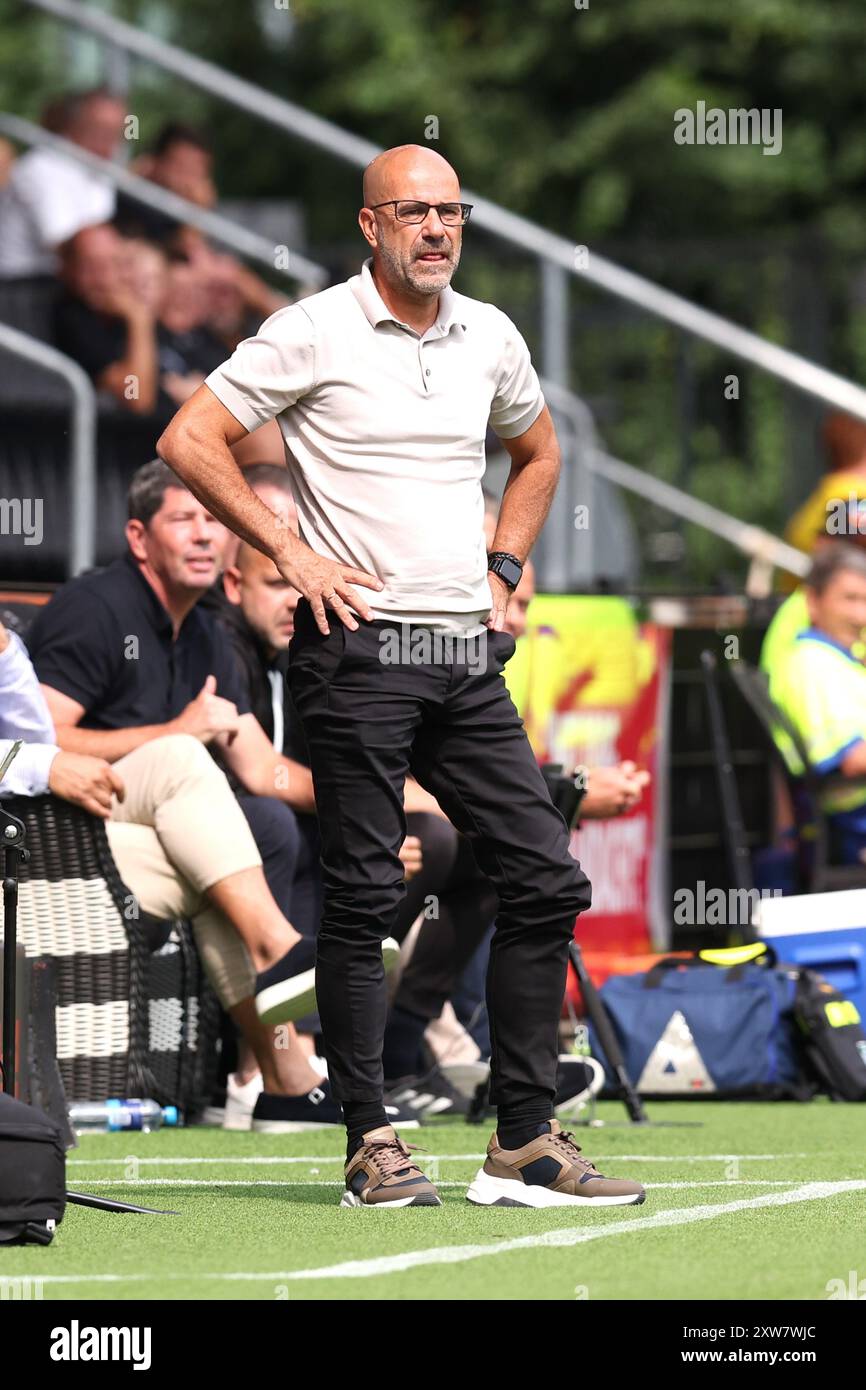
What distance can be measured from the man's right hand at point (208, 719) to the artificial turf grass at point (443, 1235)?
1.19 meters

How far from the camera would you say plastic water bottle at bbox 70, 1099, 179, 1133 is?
7672 millimetres

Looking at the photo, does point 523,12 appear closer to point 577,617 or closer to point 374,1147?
point 577,617

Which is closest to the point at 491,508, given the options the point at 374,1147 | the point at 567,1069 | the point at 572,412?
the point at 567,1069

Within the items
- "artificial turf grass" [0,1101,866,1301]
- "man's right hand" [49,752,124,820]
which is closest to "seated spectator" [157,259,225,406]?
"man's right hand" [49,752,124,820]

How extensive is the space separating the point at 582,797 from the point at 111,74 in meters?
9.30

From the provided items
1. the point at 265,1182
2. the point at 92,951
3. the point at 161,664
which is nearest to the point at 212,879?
the point at 92,951

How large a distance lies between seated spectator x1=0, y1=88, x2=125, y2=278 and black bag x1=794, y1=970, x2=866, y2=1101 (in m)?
6.75

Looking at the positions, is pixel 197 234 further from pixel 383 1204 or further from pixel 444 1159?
pixel 383 1204

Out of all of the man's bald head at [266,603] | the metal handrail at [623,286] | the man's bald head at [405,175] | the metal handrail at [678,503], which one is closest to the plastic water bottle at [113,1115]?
the man's bald head at [266,603]

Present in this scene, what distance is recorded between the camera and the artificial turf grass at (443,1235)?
14.7ft

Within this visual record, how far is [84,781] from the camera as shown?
7402 mm

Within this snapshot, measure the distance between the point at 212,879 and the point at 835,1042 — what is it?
229 centimetres

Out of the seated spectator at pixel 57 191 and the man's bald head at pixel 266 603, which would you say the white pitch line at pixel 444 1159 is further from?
the seated spectator at pixel 57 191

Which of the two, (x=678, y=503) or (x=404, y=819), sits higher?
(x=678, y=503)
